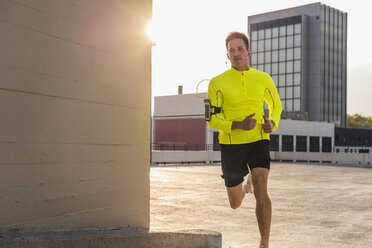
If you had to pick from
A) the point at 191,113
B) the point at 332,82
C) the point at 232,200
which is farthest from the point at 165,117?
the point at 232,200

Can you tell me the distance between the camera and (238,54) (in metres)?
5.16

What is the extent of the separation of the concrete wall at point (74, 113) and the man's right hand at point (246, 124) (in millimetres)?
1132

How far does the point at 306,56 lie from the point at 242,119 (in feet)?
288

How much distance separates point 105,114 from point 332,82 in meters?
91.3

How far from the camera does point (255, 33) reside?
94.0 m

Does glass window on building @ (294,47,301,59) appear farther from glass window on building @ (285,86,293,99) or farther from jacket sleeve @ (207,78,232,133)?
jacket sleeve @ (207,78,232,133)

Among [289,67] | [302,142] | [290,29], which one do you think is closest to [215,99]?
[302,142]

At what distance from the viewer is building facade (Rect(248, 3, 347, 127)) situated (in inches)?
3479

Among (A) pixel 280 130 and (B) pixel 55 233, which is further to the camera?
(A) pixel 280 130

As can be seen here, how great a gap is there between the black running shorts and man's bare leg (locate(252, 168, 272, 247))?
9 centimetres

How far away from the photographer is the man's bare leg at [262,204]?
4.91 metres

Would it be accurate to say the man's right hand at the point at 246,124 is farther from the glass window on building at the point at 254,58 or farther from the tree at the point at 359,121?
the tree at the point at 359,121

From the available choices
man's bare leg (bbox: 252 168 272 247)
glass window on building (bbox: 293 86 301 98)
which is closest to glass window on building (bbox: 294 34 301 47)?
glass window on building (bbox: 293 86 301 98)

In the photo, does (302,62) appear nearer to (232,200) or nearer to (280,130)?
(280,130)
